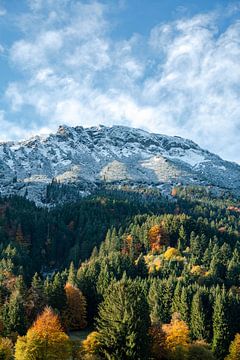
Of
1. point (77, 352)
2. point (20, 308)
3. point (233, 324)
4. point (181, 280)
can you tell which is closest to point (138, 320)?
point (77, 352)

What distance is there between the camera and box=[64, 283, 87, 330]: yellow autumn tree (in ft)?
395

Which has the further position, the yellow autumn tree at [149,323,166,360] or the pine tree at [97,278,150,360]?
the yellow autumn tree at [149,323,166,360]

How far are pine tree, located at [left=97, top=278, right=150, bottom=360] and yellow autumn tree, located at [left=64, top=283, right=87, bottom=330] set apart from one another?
4241 cm

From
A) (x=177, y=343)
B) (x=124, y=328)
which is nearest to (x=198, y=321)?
(x=177, y=343)

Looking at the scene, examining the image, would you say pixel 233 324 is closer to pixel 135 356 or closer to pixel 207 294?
pixel 207 294

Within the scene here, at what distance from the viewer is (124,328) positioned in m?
77.3

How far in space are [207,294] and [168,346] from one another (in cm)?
4023

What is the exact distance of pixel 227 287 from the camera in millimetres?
158250

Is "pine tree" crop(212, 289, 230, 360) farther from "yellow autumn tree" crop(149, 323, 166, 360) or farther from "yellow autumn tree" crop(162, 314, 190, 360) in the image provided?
"yellow autumn tree" crop(149, 323, 166, 360)

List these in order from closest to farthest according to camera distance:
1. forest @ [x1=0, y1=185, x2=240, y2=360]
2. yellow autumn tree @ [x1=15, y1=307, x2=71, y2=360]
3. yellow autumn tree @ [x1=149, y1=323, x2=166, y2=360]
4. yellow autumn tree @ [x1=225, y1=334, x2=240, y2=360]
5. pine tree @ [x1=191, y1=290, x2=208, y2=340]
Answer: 1. forest @ [x1=0, y1=185, x2=240, y2=360]
2. yellow autumn tree @ [x1=15, y1=307, x2=71, y2=360]
3. yellow autumn tree @ [x1=149, y1=323, x2=166, y2=360]
4. yellow autumn tree @ [x1=225, y1=334, x2=240, y2=360]
5. pine tree @ [x1=191, y1=290, x2=208, y2=340]

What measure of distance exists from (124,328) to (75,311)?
47248mm

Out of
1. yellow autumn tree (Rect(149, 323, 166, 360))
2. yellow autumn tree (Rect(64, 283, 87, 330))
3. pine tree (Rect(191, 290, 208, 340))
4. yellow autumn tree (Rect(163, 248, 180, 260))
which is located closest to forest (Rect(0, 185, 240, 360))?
yellow autumn tree (Rect(149, 323, 166, 360))

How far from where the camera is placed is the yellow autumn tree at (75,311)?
120 metres

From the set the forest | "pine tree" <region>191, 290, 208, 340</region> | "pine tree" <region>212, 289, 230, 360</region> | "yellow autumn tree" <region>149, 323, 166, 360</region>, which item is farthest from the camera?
"pine tree" <region>191, 290, 208, 340</region>
